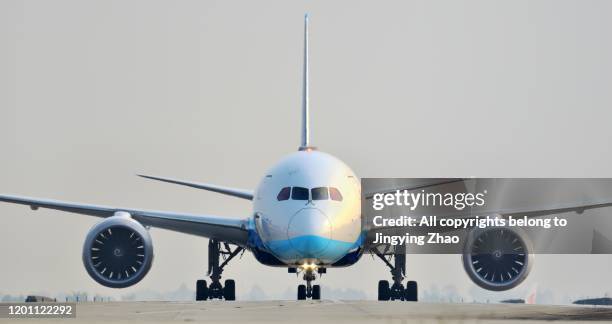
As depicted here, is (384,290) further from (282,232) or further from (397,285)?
(282,232)

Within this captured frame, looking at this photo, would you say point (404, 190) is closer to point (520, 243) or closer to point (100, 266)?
point (520, 243)

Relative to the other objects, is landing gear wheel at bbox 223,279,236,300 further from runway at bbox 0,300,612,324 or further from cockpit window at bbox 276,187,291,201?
runway at bbox 0,300,612,324

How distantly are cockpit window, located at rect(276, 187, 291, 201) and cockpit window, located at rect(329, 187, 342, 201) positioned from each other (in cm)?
119

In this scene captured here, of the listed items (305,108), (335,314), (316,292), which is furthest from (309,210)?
(335,314)

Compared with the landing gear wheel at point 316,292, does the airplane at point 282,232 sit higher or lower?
higher

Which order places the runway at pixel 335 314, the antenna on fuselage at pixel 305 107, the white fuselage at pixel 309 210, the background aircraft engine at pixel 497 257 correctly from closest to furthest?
the runway at pixel 335 314 < the white fuselage at pixel 309 210 < the background aircraft engine at pixel 497 257 < the antenna on fuselage at pixel 305 107

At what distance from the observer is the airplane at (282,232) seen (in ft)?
137

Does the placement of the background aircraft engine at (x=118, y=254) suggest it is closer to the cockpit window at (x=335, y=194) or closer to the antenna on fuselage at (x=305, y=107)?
the cockpit window at (x=335, y=194)

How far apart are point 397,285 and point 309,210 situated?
764 cm

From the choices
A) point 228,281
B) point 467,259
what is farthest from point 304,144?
point 467,259

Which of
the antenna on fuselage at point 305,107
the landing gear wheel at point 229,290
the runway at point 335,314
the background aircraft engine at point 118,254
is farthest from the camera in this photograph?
the antenna on fuselage at point 305,107

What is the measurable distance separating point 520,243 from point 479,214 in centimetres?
168

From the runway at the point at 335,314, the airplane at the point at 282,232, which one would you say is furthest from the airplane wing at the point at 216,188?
the runway at the point at 335,314

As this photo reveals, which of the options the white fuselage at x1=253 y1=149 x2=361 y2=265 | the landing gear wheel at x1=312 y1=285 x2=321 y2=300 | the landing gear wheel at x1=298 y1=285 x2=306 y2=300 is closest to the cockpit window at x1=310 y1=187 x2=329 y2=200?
the white fuselage at x1=253 y1=149 x2=361 y2=265
